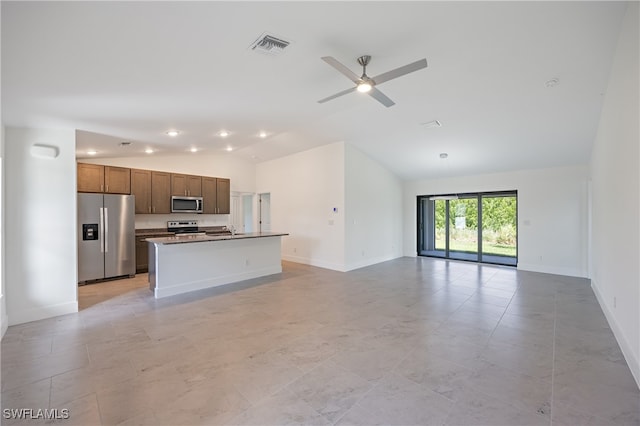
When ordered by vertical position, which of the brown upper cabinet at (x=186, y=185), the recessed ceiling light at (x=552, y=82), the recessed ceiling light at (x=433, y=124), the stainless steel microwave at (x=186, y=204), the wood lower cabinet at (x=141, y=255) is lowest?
the wood lower cabinet at (x=141, y=255)

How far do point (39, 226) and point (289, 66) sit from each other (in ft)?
12.2

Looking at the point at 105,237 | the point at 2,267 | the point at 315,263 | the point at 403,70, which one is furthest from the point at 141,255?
the point at 403,70

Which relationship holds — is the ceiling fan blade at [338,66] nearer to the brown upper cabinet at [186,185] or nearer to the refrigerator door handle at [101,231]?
the refrigerator door handle at [101,231]

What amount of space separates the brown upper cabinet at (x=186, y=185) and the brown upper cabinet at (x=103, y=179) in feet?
3.23

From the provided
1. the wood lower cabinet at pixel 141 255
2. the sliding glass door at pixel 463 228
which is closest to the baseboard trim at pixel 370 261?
the sliding glass door at pixel 463 228

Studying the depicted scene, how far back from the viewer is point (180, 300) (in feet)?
14.4

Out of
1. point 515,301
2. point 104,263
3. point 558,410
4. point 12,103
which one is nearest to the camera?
point 558,410

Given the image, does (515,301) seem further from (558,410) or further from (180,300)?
(180,300)

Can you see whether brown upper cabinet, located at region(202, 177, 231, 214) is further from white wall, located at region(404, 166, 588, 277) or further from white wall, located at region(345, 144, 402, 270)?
white wall, located at region(404, 166, 588, 277)

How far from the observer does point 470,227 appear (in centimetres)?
793

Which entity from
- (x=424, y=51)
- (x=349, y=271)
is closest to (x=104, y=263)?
(x=349, y=271)

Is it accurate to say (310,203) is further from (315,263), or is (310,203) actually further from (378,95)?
(378,95)

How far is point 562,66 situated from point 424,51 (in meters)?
1.77

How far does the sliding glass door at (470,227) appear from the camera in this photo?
7.36m
